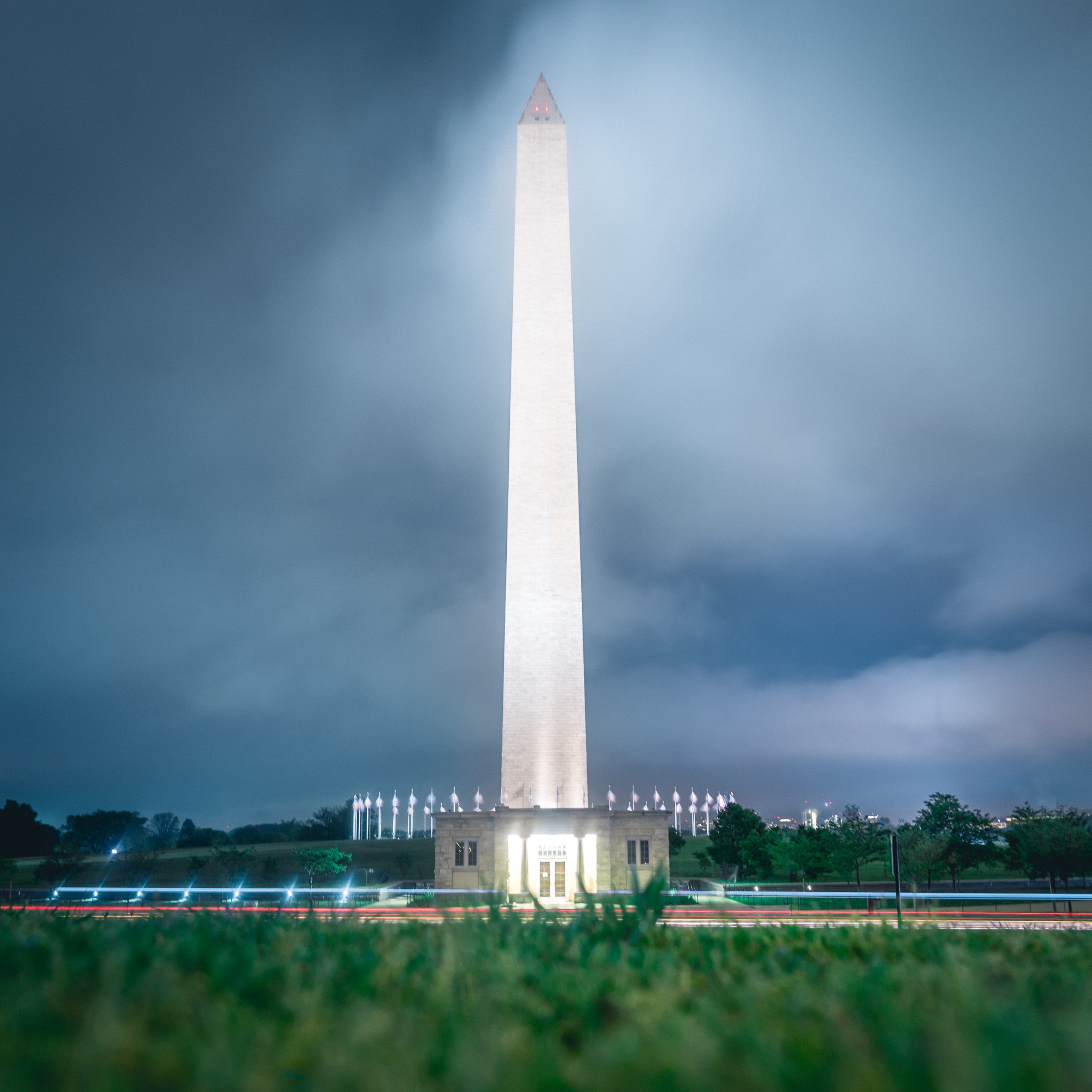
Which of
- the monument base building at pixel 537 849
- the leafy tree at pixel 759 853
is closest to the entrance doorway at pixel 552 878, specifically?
the monument base building at pixel 537 849

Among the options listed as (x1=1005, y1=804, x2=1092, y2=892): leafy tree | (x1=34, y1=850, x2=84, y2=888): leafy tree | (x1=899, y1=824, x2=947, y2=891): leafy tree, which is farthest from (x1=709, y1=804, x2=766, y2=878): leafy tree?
(x1=34, y1=850, x2=84, y2=888): leafy tree

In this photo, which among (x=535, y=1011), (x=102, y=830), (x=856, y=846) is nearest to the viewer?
(x=535, y=1011)

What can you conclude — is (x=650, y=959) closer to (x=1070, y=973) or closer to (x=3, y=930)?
(x=1070, y=973)

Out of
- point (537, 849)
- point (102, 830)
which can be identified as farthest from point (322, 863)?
point (102, 830)

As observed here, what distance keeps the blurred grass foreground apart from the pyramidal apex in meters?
59.1

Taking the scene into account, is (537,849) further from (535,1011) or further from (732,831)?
(535,1011)

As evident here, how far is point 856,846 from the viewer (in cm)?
6006

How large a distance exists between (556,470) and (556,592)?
23.2 ft

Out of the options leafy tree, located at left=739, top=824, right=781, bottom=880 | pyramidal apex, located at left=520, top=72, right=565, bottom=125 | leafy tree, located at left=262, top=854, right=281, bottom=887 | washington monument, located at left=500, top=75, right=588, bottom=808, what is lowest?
leafy tree, located at left=262, top=854, right=281, bottom=887

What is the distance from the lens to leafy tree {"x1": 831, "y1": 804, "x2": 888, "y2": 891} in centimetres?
5906

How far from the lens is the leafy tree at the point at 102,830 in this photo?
12238 cm

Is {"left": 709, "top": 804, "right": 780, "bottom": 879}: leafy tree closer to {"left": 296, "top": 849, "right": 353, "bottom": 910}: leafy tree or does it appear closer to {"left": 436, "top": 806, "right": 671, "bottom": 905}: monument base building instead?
{"left": 436, "top": 806, "right": 671, "bottom": 905}: monument base building

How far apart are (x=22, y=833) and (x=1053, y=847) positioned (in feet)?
324

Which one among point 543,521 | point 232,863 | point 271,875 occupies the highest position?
point 543,521
